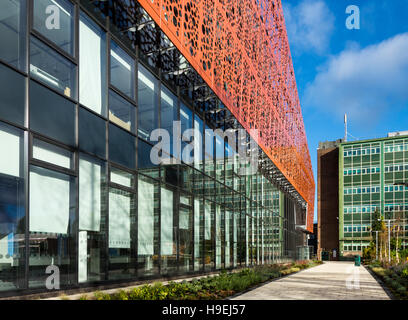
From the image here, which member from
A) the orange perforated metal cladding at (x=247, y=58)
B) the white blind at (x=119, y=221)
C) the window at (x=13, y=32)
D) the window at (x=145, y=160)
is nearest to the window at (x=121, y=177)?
the white blind at (x=119, y=221)

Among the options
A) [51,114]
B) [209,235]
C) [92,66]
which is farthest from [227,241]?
[51,114]

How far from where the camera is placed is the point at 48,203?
32.9 feet

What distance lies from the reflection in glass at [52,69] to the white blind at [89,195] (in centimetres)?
199

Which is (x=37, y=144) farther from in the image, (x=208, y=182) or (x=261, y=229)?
(x=261, y=229)

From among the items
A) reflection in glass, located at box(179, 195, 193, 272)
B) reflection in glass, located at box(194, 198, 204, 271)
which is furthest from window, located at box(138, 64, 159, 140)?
reflection in glass, located at box(194, 198, 204, 271)

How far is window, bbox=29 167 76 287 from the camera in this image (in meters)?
9.44

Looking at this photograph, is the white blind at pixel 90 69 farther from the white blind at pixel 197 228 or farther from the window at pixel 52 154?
the white blind at pixel 197 228

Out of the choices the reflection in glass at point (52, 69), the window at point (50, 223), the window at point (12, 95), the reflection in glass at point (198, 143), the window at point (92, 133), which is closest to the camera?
the window at point (12, 95)

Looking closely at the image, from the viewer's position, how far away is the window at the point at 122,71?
13273mm

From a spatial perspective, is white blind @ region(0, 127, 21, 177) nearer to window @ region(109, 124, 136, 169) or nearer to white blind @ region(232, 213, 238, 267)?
window @ region(109, 124, 136, 169)

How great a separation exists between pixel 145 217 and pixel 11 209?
6.06 m

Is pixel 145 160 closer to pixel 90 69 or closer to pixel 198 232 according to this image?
pixel 90 69

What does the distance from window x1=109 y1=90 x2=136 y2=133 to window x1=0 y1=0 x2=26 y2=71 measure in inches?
142
